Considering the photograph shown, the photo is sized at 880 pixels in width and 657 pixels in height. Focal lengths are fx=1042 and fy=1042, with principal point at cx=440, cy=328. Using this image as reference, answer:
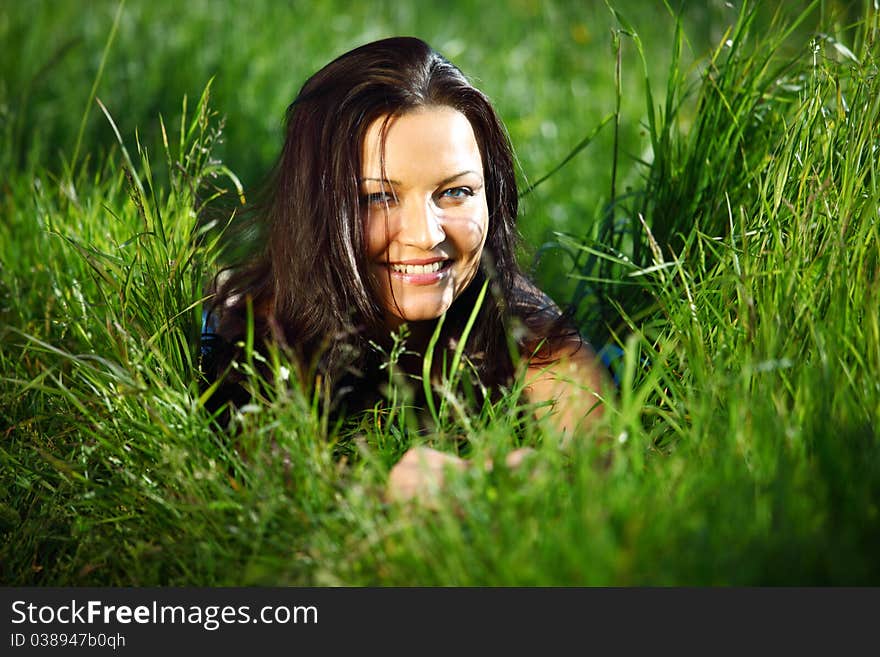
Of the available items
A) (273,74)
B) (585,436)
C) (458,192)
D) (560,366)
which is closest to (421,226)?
(458,192)

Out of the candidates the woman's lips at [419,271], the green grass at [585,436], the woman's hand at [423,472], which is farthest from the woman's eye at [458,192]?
the woman's hand at [423,472]

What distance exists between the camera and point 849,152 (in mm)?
2115

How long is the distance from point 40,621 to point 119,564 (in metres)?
0.24

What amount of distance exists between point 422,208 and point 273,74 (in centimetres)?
289

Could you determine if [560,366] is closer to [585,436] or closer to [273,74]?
[585,436]

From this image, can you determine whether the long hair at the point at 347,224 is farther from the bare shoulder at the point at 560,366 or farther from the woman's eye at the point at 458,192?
the woman's eye at the point at 458,192

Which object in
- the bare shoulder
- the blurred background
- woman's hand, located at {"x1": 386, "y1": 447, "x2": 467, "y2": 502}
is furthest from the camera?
the blurred background

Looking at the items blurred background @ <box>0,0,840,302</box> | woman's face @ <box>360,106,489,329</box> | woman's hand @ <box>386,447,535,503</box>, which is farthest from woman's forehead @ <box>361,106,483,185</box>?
blurred background @ <box>0,0,840,302</box>

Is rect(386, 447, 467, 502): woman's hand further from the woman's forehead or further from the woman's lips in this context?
the woman's forehead

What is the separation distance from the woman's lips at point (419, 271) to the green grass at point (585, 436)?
278 mm

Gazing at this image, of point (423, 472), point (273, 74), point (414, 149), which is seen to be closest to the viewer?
point (423, 472)

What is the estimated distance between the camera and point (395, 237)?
229 cm

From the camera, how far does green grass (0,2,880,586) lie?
1485 millimetres

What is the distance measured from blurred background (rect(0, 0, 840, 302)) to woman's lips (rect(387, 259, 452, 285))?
1359mm
